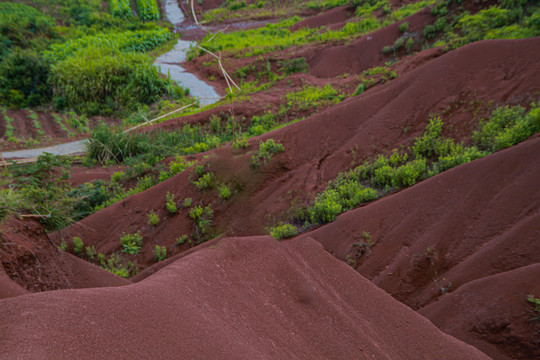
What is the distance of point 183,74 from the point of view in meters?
18.3

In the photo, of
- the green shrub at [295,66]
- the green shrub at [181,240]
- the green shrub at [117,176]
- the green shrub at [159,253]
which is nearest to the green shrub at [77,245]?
the green shrub at [159,253]

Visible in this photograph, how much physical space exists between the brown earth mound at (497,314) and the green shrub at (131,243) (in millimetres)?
5501

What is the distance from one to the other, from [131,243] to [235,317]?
4945 millimetres

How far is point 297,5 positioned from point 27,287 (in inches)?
1052

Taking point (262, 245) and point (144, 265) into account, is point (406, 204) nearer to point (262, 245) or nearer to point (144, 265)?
point (262, 245)

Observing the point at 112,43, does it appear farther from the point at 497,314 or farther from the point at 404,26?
the point at 497,314

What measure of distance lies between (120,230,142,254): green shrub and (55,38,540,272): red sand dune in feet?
0.45

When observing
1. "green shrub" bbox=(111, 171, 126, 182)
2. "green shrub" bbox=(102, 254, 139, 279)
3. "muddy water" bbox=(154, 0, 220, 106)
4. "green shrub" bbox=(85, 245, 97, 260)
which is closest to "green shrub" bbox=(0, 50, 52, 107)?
"muddy water" bbox=(154, 0, 220, 106)

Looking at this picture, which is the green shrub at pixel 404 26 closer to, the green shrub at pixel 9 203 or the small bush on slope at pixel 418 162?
the small bush on slope at pixel 418 162

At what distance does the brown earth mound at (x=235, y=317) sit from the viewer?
2082 mm

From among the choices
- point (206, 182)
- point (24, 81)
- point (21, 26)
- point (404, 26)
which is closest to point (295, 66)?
point (404, 26)

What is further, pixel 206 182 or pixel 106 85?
pixel 106 85

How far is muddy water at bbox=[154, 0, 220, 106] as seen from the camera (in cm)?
1580

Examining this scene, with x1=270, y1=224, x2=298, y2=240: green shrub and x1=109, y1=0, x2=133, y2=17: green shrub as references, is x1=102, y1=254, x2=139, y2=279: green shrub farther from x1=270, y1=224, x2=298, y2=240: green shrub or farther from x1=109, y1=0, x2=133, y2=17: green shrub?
x1=109, y1=0, x2=133, y2=17: green shrub
